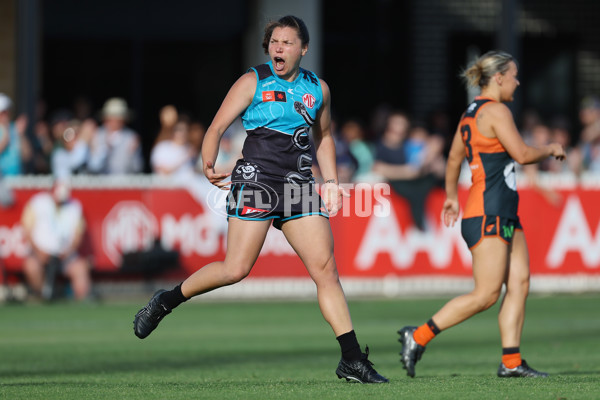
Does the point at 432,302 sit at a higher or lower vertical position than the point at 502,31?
lower

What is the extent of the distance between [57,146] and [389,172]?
441 cm

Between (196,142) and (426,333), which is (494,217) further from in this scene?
(196,142)

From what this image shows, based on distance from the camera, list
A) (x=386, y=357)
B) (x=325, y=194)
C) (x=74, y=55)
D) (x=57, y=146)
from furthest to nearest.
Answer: (x=74, y=55), (x=57, y=146), (x=386, y=357), (x=325, y=194)

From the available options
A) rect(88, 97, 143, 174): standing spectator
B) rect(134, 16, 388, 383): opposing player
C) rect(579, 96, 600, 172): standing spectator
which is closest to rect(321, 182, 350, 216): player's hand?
rect(134, 16, 388, 383): opposing player

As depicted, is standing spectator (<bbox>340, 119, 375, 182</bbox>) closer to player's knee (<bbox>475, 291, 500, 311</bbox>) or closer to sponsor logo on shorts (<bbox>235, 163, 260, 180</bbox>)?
player's knee (<bbox>475, 291, 500, 311</bbox>)

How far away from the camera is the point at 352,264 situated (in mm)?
16047

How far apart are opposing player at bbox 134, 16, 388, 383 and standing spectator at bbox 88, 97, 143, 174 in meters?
9.17

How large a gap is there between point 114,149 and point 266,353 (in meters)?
6.75

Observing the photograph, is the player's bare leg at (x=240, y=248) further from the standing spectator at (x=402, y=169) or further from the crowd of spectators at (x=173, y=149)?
the standing spectator at (x=402, y=169)

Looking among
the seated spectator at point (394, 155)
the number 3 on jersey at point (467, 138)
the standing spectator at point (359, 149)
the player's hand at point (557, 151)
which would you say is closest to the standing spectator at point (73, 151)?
the standing spectator at point (359, 149)

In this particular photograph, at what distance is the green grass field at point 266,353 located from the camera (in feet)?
23.4

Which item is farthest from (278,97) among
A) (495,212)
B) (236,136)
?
(236,136)

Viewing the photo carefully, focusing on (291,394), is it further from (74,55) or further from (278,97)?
(74,55)

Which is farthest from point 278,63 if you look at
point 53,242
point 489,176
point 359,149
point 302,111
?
point 359,149
